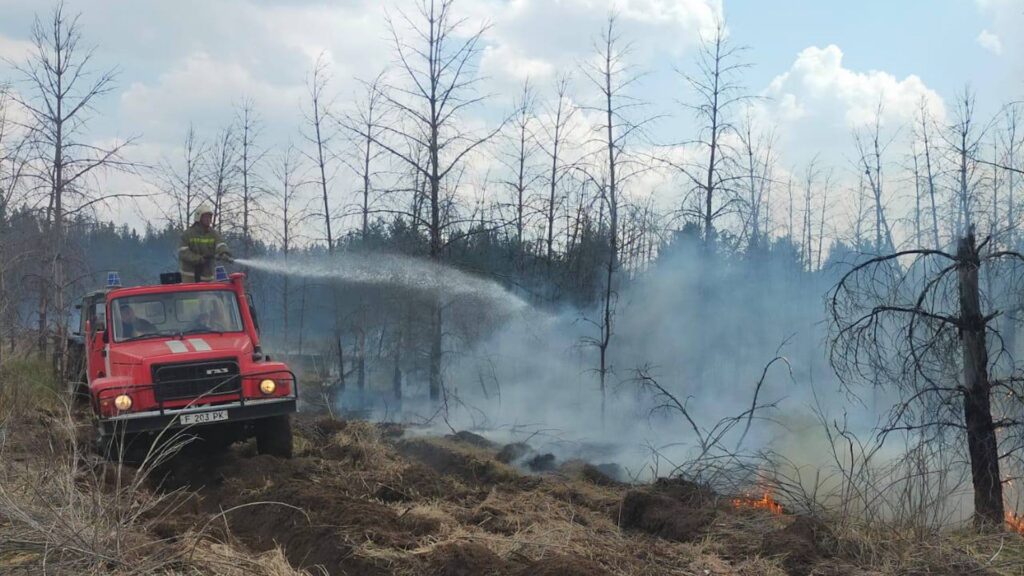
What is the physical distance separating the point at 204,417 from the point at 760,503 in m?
6.36

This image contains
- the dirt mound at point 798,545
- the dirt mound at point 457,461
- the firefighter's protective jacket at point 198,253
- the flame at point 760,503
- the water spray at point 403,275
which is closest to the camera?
the dirt mound at point 798,545

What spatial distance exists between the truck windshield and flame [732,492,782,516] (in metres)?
6.67

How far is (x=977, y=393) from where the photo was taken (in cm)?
794

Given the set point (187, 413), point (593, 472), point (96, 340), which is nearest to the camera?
point (187, 413)

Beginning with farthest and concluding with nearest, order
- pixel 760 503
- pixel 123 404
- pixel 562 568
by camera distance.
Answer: pixel 123 404, pixel 760 503, pixel 562 568

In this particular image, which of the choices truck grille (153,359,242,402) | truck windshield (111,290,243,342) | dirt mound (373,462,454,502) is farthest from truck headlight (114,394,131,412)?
dirt mound (373,462,454,502)

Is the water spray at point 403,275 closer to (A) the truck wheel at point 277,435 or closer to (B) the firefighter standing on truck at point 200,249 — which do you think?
(B) the firefighter standing on truck at point 200,249

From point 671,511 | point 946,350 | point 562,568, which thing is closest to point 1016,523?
point 946,350

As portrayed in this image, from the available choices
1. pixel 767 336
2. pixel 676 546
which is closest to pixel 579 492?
pixel 676 546

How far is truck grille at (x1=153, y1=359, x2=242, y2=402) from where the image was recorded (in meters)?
9.76

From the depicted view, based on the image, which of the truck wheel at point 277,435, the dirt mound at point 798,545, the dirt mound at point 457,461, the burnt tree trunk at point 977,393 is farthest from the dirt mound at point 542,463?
the burnt tree trunk at point 977,393

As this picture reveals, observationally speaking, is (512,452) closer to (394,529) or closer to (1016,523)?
(394,529)

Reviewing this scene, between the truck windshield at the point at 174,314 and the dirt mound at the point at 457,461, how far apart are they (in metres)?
3.59

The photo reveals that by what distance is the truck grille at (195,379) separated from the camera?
9.76 metres
